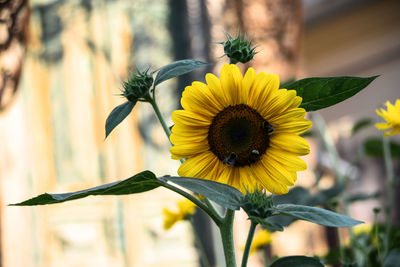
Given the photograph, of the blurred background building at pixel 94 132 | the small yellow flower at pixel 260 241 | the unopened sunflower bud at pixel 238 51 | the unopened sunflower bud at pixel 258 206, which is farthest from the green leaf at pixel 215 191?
the blurred background building at pixel 94 132

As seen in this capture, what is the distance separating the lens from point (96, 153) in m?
2.08

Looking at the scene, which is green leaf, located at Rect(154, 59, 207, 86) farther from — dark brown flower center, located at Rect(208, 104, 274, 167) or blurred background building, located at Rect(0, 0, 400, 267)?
blurred background building, located at Rect(0, 0, 400, 267)

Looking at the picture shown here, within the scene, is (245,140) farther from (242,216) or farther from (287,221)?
(242,216)

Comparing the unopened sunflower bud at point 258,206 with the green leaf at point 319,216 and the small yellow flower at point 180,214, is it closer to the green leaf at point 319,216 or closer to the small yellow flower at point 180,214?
the green leaf at point 319,216

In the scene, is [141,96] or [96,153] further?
[96,153]

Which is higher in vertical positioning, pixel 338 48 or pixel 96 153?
pixel 338 48

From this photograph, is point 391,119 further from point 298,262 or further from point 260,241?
point 260,241

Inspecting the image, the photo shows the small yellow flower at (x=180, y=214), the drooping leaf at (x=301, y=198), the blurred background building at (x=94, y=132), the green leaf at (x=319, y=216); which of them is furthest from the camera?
the blurred background building at (x=94, y=132)

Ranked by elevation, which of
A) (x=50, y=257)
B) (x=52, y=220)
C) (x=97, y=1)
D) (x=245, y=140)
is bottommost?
(x=50, y=257)

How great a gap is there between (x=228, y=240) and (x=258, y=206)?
5cm

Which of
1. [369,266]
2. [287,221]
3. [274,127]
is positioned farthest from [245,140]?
[369,266]

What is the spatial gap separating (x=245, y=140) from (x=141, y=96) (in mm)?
86

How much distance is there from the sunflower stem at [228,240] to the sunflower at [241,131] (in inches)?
0.9

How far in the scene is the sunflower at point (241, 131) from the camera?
39 centimetres
